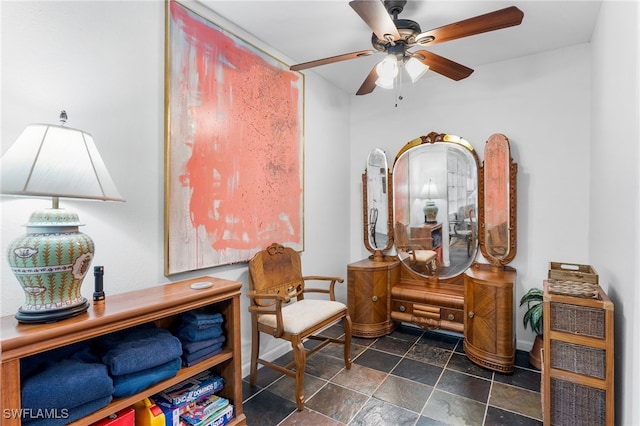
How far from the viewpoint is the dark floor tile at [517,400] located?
2.03 meters

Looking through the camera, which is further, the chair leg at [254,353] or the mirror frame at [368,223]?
the mirror frame at [368,223]

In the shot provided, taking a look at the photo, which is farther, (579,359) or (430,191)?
(430,191)

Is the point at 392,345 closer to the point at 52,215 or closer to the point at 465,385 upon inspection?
the point at 465,385

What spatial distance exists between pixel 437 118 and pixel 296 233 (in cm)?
196

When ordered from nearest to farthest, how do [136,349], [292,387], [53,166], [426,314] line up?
[53,166], [136,349], [292,387], [426,314]

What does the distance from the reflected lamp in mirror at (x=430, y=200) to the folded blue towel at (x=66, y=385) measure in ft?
9.68

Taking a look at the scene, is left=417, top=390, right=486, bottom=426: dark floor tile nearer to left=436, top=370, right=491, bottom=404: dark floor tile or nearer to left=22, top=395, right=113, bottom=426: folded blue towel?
left=436, top=370, right=491, bottom=404: dark floor tile

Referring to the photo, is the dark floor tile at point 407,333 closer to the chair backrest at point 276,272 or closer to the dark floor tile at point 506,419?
the dark floor tile at point 506,419

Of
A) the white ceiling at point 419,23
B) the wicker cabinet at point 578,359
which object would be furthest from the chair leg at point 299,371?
the white ceiling at point 419,23

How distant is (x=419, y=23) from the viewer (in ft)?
7.75

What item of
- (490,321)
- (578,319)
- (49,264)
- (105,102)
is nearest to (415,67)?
(578,319)

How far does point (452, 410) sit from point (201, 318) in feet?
5.65

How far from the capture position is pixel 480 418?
1.96m

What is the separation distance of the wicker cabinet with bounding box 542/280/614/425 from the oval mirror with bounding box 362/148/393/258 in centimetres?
189
